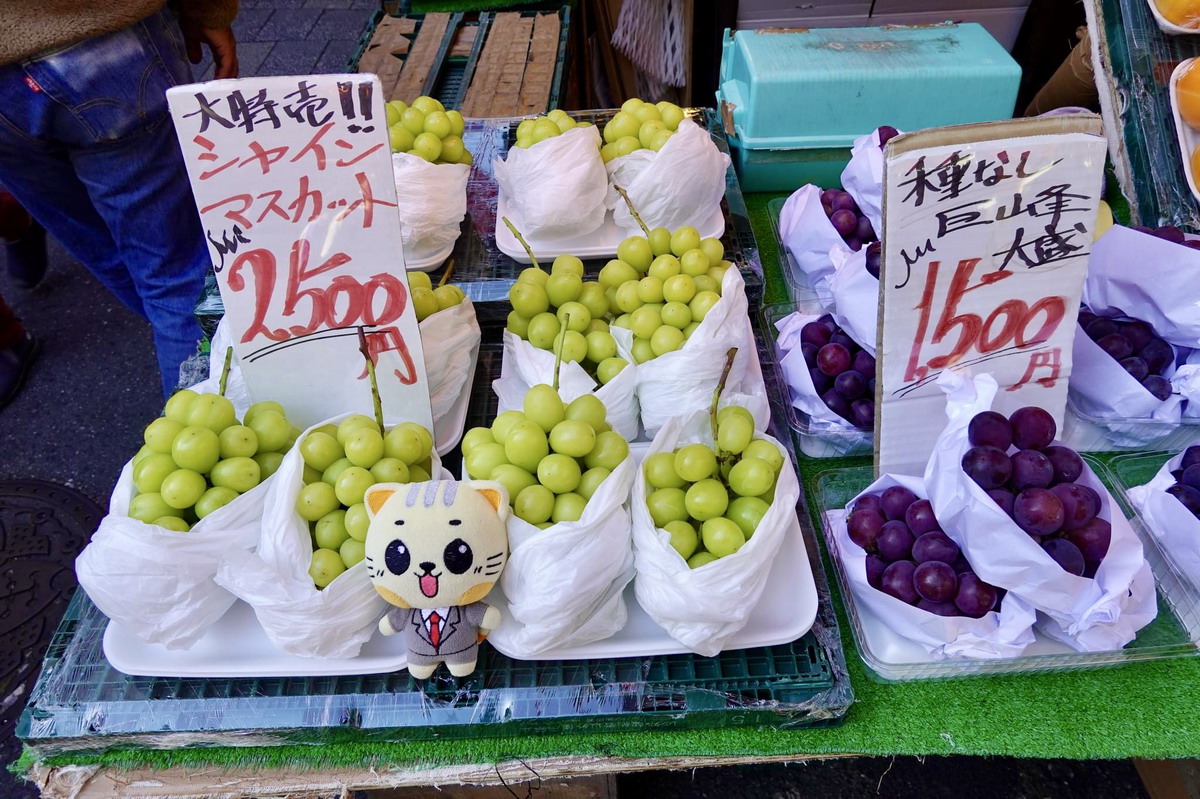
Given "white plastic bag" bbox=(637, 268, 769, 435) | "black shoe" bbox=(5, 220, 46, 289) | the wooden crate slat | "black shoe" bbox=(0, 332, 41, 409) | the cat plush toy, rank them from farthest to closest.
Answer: "black shoe" bbox=(5, 220, 46, 289) < "black shoe" bbox=(0, 332, 41, 409) < the wooden crate slat < "white plastic bag" bbox=(637, 268, 769, 435) < the cat plush toy

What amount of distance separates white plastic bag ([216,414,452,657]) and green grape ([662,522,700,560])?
0.42 m

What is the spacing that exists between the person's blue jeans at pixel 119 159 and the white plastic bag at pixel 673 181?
1039 millimetres

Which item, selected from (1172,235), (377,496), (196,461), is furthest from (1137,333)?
(196,461)

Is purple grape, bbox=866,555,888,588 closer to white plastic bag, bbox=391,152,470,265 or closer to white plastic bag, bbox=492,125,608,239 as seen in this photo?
white plastic bag, bbox=492,125,608,239

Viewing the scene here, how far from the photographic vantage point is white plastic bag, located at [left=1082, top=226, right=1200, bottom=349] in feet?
4.52

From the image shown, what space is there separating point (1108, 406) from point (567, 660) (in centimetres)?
102

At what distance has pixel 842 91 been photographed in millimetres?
1830

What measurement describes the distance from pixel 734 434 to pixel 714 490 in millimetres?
104

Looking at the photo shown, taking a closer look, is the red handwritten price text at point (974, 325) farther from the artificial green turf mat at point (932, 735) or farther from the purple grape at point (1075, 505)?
the artificial green turf mat at point (932, 735)

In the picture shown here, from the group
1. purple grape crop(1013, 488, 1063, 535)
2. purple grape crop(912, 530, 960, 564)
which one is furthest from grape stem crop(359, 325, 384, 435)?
purple grape crop(1013, 488, 1063, 535)

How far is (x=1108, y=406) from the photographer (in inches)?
52.3

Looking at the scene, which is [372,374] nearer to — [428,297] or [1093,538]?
[428,297]

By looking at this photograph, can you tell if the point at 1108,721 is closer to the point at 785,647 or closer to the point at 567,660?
the point at 785,647

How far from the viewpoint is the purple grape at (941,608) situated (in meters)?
1.06
